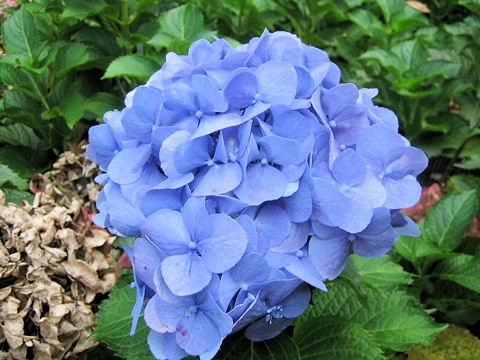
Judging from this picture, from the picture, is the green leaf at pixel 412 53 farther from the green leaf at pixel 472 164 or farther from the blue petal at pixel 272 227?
the blue petal at pixel 272 227

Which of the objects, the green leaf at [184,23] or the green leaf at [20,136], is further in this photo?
the green leaf at [20,136]

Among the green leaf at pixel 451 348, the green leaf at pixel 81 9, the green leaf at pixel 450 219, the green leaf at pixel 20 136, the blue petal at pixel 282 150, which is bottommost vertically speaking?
the green leaf at pixel 451 348

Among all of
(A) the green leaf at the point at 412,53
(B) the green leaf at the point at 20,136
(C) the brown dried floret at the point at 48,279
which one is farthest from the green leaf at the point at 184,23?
(A) the green leaf at the point at 412,53

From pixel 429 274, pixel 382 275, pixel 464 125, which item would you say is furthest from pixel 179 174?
pixel 464 125

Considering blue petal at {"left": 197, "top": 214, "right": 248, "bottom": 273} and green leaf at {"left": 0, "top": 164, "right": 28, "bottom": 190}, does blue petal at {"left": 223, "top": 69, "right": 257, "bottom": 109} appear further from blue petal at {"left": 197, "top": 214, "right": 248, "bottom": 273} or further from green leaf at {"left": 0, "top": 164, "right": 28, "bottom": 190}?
green leaf at {"left": 0, "top": 164, "right": 28, "bottom": 190}

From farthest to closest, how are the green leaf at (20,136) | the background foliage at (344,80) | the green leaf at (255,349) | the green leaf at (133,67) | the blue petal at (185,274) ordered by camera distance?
the green leaf at (20,136) < the green leaf at (133,67) < the background foliage at (344,80) < the green leaf at (255,349) < the blue petal at (185,274)

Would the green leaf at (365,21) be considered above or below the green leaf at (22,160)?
above
